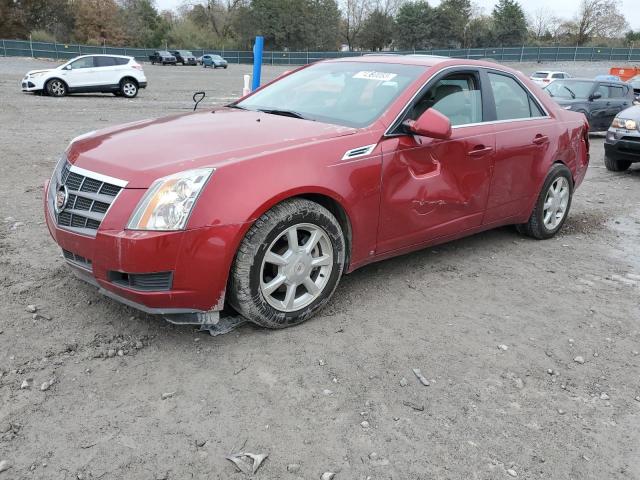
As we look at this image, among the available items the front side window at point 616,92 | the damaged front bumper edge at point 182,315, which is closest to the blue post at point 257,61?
the damaged front bumper edge at point 182,315

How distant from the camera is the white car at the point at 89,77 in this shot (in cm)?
1914

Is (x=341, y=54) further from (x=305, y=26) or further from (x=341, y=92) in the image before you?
(x=341, y=92)

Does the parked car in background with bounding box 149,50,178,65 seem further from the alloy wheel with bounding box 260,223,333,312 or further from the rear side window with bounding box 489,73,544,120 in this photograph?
the alloy wheel with bounding box 260,223,333,312

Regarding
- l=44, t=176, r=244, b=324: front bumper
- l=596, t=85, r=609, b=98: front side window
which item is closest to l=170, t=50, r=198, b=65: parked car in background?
l=596, t=85, r=609, b=98: front side window

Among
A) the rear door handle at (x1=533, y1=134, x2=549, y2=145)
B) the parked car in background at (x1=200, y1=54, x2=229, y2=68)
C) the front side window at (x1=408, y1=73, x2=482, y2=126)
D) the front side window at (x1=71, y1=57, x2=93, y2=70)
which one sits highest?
the parked car in background at (x1=200, y1=54, x2=229, y2=68)

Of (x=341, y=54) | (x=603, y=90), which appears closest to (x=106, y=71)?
(x=603, y=90)

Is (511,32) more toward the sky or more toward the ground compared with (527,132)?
more toward the sky

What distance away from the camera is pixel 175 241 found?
3002 millimetres

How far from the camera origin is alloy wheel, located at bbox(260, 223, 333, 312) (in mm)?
3412

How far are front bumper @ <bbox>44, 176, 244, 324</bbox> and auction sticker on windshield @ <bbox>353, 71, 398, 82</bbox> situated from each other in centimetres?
183

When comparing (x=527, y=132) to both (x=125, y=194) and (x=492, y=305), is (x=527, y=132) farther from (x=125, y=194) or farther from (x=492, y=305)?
(x=125, y=194)

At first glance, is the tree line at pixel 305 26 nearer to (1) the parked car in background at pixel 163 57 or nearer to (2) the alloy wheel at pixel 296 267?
(1) the parked car in background at pixel 163 57

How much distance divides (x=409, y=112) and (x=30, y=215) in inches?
150

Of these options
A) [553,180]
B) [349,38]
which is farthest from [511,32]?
[553,180]
